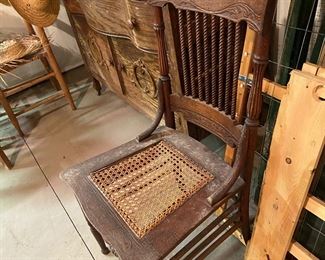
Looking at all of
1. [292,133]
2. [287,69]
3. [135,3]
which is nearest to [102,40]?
[135,3]

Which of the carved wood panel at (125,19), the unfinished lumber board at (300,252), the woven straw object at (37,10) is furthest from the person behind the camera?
the woven straw object at (37,10)

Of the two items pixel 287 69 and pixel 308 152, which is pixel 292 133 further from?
pixel 287 69

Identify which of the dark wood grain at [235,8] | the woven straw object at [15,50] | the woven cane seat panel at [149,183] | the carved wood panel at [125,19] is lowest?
the woven cane seat panel at [149,183]

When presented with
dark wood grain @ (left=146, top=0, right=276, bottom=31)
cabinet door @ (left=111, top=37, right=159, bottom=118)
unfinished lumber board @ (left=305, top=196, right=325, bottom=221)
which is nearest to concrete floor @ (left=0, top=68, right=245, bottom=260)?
cabinet door @ (left=111, top=37, right=159, bottom=118)

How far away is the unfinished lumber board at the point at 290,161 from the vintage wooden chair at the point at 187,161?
0.07 m

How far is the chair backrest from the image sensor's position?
26.7 inches

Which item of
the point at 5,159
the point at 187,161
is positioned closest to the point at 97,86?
the point at 5,159

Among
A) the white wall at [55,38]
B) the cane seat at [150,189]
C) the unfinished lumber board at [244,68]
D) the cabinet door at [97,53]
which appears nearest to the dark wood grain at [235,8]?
the unfinished lumber board at [244,68]

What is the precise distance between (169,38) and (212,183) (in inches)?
20.7

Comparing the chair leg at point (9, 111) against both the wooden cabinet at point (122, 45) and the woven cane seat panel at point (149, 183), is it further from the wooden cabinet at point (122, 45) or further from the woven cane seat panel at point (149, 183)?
the woven cane seat panel at point (149, 183)

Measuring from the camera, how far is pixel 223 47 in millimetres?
820

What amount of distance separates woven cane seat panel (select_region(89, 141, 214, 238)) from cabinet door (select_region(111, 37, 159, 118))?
49 centimetres

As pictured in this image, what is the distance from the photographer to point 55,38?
2494 millimetres

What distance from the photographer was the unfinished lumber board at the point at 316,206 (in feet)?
2.53
